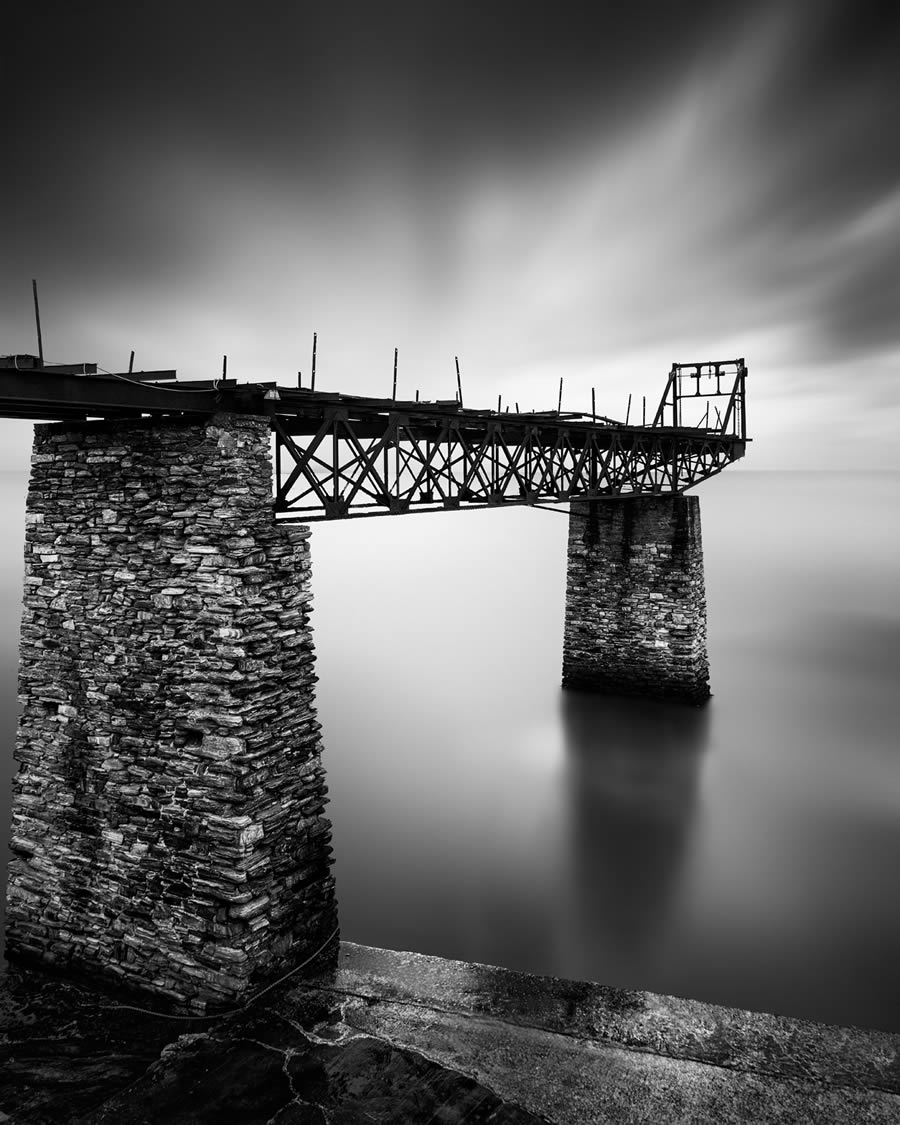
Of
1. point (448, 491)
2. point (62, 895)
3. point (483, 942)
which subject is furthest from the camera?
point (448, 491)

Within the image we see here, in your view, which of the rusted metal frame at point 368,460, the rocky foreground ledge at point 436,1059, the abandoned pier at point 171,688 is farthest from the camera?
the rusted metal frame at point 368,460

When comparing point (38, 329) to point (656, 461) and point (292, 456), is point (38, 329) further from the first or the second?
point (656, 461)

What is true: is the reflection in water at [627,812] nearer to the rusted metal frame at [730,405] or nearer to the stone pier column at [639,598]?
the stone pier column at [639,598]

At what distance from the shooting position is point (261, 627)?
6.87m

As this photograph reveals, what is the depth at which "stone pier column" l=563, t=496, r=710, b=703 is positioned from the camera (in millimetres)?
16750

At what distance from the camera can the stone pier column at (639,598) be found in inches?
659

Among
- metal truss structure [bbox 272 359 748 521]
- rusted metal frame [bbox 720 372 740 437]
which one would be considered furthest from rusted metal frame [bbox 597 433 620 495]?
rusted metal frame [bbox 720 372 740 437]

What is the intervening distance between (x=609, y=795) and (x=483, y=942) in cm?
490

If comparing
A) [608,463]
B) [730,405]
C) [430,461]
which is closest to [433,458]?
[430,461]

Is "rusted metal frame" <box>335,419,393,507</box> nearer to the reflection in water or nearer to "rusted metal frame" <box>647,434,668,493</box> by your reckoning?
the reflection in water

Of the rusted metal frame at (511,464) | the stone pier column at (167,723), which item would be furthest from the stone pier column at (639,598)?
the stone pier column at (167,723)

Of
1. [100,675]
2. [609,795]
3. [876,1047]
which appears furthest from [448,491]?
[876,1047]

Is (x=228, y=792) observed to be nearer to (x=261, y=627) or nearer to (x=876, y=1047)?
(x=261, y=627)

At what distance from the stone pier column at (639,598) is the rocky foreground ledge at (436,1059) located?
34.4ft
